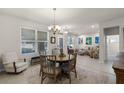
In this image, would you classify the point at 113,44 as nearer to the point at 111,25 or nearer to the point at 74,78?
the point at 111,25

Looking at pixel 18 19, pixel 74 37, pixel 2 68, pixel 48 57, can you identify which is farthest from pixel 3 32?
pixel 74 37

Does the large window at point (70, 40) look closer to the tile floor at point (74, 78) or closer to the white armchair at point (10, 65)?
the tile floor at point (74, 78)

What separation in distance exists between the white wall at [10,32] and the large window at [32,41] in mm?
383

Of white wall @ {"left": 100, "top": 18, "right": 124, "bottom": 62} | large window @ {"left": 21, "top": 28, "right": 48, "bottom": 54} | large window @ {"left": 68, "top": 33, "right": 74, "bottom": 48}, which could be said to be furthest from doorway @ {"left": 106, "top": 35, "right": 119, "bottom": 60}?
large window @ {"left": 68, "top": 33, "right": 74, "bottom": 48}

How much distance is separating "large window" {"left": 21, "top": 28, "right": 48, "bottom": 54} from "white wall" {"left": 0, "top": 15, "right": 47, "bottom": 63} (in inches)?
15.1

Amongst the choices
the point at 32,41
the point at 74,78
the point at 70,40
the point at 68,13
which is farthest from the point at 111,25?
the point at 70,40

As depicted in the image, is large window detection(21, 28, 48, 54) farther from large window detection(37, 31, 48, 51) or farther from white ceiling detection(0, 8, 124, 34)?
white ceiling detection(0, 8, 124, 34)

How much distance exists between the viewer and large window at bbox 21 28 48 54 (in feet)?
18.0

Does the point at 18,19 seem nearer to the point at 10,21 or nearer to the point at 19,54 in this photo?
the point at 10,21

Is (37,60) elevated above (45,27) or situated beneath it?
situated beneath

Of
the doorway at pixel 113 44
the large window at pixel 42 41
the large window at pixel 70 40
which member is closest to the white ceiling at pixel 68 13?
the large window at pixel 42 41

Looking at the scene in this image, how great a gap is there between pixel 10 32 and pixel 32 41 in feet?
4.96

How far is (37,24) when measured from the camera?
6164mm
